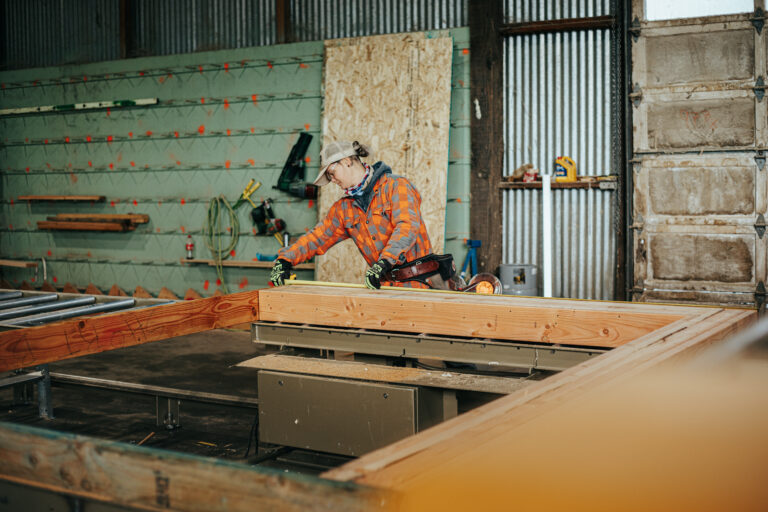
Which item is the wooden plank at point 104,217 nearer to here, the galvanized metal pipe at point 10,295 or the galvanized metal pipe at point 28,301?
the galvanized metal pipe at point 10,295

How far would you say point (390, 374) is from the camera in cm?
332

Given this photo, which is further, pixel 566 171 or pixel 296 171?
pixel 296 171

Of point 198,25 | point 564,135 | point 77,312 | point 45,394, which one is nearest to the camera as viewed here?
point 77,312

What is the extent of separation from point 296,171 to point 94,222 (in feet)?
10.7

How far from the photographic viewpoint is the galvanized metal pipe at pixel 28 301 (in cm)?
423

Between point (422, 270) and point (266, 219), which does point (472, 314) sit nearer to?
point (422, 270)

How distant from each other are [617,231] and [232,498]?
22.7 feet

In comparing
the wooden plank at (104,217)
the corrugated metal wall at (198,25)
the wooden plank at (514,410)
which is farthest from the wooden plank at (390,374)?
the wooden plank at (104,217)

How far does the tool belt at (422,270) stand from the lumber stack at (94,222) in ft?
20.6

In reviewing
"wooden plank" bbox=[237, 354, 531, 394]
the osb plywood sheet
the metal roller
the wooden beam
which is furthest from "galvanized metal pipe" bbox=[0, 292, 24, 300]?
the wooden beam

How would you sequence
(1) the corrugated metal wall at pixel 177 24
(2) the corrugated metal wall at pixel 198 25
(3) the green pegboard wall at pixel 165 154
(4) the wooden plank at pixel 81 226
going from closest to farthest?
(1) the corrugated metal wall at pixel 177 24 → (3) the green pegboard wall at pixel 165 154 → (2) the corrugated metal wall at pixel 198 25 → (4) the wooden plank at pixel 81 226

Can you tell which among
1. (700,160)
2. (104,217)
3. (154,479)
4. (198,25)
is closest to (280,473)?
(154,479)

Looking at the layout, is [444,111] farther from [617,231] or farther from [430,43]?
[617,231]

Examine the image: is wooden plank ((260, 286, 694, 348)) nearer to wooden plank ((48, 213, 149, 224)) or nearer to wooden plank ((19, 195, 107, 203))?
wooden plank ((48, 213, 149, 224))
